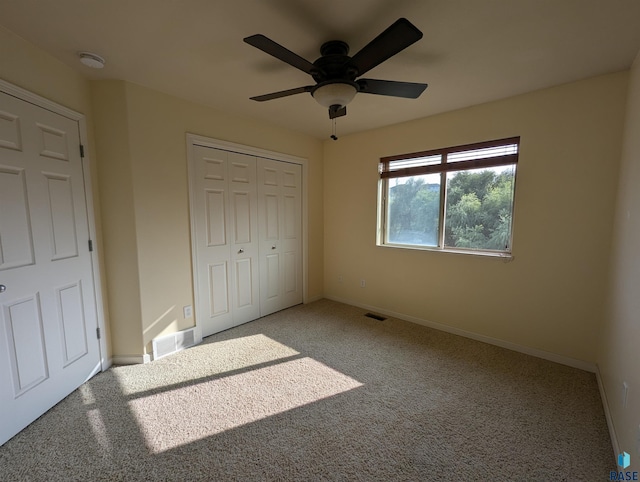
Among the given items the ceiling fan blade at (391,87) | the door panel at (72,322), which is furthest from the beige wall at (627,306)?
the door panel at (72,322)

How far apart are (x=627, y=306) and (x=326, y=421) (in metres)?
2.02

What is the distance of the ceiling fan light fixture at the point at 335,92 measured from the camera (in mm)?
1688

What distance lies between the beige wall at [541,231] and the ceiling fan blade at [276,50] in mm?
1461

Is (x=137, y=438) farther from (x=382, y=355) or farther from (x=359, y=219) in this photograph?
(x=359, y=219)

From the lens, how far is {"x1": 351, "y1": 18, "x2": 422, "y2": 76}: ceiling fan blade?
3.95 ft

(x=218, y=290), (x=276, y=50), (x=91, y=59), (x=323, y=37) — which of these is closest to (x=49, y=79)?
(x=91, y=59)

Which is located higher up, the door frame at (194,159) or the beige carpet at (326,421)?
the door frame at (194,159)

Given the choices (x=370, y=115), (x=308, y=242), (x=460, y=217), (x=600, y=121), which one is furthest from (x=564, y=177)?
(x=308, y=242)

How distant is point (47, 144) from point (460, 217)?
12.3 feet

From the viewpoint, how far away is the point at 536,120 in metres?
2.49

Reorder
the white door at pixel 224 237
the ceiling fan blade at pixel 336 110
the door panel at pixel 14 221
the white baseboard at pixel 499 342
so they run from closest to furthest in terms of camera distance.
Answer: the door panel at pixel 14 221
the ceiling fan blade at pixel 336 110
the white baseboard at pixel 499 342
the white door at pixel 224 237

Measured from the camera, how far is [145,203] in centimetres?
247

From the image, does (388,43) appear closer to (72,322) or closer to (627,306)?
(627,306)

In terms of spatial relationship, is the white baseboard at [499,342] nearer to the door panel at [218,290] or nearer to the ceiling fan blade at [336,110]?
the door panel at [218,290]
